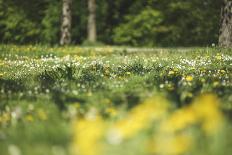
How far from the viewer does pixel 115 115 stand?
17.8 ft

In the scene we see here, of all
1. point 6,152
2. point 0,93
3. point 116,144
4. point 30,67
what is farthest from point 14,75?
point 116,144

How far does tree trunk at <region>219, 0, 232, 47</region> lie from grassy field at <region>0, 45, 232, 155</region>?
26.2 feet

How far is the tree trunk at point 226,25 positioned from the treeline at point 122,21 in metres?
15.9

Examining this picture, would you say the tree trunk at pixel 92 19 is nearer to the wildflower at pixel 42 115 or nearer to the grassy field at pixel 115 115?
the grassy field at pixel 115 115

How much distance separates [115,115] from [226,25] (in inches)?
550

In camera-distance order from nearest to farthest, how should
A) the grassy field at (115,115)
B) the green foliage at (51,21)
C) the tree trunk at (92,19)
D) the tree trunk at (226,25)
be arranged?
the grassy field at (115,115) → the tree trunk at (226,25) → the tree trunk at (92,19) → the green foliage at (51,21)

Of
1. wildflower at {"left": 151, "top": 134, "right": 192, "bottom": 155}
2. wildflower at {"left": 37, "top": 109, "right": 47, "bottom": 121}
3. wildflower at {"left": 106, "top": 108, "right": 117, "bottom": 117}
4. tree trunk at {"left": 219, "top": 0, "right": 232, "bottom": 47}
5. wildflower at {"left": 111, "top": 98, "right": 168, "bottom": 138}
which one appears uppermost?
tree trunk at {"left": 219, "top": 0, "right": 232, "bottom": 47}

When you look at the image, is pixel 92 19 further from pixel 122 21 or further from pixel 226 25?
pixel 226 25

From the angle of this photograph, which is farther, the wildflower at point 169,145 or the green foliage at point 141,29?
the green foliage at point 141,29

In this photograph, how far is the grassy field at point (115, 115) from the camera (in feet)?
11.7

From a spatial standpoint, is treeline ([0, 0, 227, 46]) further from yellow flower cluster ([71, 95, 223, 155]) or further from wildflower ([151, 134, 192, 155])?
wildflower ([151, 134, 192, 155])

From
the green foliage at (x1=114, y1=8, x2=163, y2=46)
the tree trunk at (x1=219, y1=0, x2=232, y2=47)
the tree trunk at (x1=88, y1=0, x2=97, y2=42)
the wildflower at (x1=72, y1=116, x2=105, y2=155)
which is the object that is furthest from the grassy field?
the green foliage at (x1=114, y1=8, x2=163, y2=46)

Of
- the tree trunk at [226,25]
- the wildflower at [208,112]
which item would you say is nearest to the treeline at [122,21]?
the tree trunk at [226,25]

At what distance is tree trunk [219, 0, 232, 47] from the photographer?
60.1 ft
